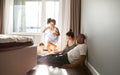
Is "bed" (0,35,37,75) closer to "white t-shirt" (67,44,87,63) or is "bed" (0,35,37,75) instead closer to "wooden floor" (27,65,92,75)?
"wooden floor" (27,65,92,75)

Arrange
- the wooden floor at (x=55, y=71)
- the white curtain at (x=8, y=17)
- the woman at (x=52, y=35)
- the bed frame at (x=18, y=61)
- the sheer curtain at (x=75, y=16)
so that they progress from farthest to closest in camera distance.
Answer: the white curtain at (x=8, y=17), the sheer curtain at (x=75, y=16), the woman at (x=52, y=35), the wooden floor at (x=55, y=71), the bed frame at (x=18, y=61)

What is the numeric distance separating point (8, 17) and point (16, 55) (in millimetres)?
3357

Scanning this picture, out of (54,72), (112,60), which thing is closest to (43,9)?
(54,72)

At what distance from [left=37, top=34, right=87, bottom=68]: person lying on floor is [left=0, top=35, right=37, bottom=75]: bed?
60 centimetres

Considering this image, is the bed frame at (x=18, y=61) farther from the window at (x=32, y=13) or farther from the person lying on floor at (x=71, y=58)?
the window at (x=32, y=13)

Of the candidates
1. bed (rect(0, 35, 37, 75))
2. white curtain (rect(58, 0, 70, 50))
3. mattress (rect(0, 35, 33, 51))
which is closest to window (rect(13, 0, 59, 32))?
white curtain (rect(58, 0, 70, 50))

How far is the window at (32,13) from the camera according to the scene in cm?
563

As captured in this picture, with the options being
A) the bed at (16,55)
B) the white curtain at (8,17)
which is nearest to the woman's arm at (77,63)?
the bed at (16,55)

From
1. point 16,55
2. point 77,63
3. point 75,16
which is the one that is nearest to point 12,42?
point 16,55

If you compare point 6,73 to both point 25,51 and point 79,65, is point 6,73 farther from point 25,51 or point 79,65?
point 79,65

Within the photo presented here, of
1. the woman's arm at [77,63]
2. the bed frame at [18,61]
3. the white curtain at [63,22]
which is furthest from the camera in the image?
the white curtain at [63,22]

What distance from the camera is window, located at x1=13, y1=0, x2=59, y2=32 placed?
563 cm

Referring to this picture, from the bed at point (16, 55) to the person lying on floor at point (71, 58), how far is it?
0.60 m

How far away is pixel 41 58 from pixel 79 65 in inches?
32.4
